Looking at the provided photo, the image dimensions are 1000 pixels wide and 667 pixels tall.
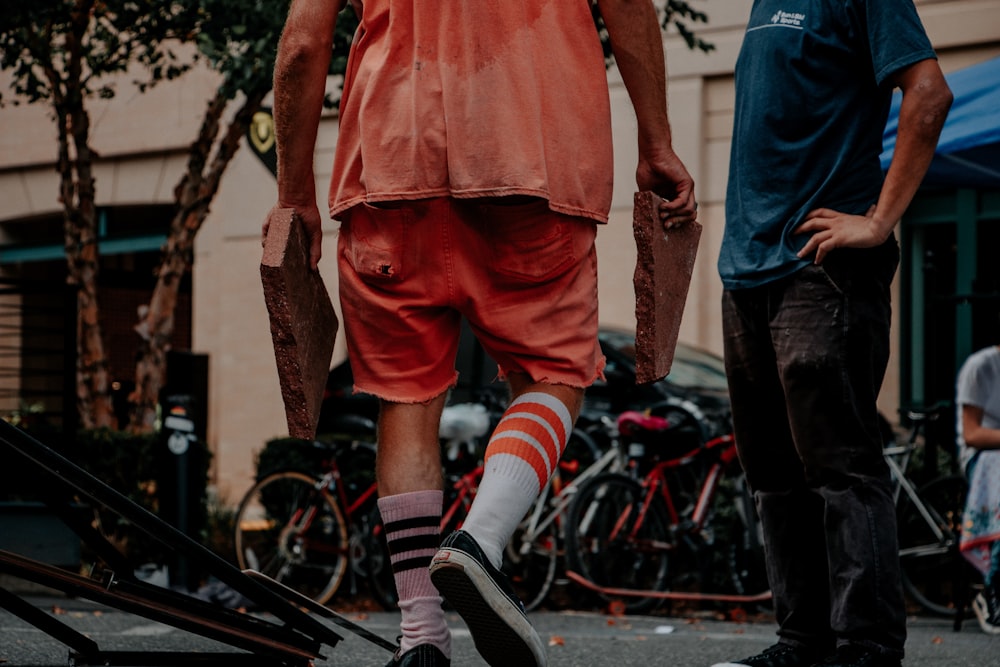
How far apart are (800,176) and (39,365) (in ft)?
29.6

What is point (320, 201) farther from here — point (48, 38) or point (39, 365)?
point (48, 38)

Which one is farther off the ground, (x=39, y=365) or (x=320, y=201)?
(x=320, y=201)

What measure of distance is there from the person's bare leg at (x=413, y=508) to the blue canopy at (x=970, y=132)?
131 inches

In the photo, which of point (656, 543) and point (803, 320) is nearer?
point (803, 320)

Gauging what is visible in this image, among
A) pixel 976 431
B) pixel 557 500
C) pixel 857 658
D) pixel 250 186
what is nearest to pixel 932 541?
pixel 976 431

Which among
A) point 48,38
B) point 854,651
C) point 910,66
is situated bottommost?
point 854,651

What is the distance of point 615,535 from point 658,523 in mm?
231

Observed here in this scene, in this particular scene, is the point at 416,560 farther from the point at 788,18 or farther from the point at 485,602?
the point at 788,18

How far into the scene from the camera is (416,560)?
3.32 metres

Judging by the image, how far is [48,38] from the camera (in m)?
9.87

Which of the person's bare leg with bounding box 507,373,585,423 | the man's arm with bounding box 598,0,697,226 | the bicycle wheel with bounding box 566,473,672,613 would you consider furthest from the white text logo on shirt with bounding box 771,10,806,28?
the bicycle wheel with bounding box 566,473,672,613

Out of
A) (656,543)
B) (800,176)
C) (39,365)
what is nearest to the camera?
(800,176)

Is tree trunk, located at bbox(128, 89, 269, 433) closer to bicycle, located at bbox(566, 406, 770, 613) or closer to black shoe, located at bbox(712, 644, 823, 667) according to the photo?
bicycle, located at bbox(566, 406, 770, 613)

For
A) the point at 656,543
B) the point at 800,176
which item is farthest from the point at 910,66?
the point at 656,543
